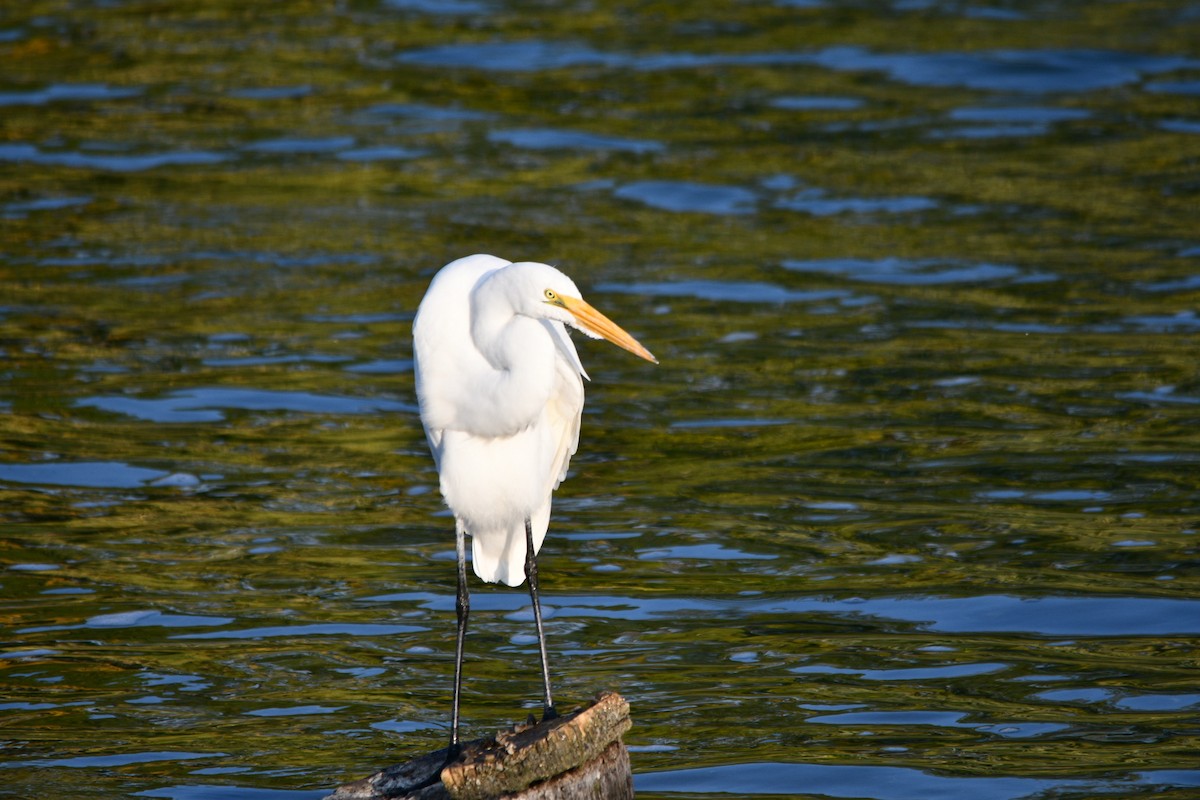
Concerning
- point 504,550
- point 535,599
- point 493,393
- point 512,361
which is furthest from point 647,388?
point 512,361

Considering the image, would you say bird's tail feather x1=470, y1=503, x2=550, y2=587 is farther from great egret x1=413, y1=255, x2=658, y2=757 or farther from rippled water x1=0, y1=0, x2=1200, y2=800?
rippled water x1=0, y1=0, x2=1200, y2=800

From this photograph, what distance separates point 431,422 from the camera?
6.64 meters

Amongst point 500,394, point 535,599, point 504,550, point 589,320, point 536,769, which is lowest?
point 536,769

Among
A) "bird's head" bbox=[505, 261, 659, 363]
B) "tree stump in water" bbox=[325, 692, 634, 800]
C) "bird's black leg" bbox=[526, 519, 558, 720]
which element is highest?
"bird's head" bbox=[505, 261, 659, 363]

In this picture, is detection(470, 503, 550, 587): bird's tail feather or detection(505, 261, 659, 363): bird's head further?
detection(470, 503, 550, 587): bird's tail feather

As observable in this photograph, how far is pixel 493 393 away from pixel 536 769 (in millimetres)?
1527

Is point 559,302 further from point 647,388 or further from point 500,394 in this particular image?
point 647,388

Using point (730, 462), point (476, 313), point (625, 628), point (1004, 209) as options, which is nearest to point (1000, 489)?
point (730, 462)

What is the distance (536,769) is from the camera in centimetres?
538

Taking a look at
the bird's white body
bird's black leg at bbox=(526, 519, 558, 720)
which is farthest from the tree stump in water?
the bird's white body

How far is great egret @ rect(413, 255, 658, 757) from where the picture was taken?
6020 millimetres

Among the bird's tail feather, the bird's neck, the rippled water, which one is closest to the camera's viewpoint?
the bird's neck

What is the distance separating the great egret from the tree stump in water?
1.02 ft

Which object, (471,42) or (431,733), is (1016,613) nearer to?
(431,733)
